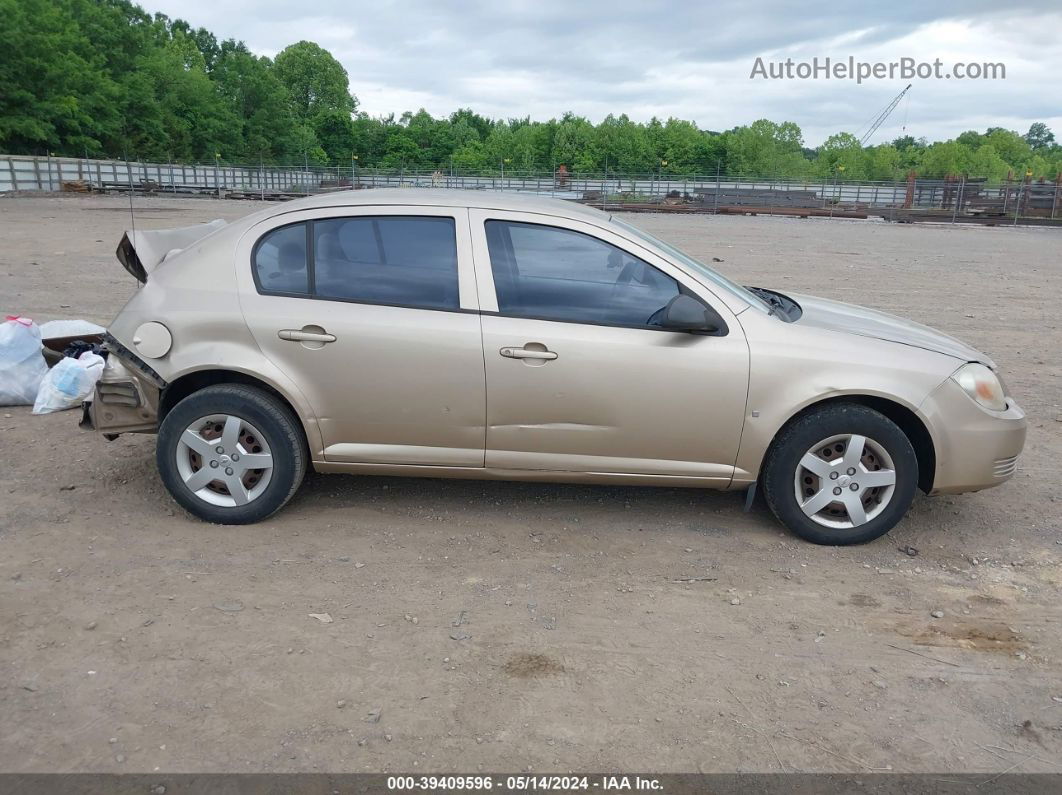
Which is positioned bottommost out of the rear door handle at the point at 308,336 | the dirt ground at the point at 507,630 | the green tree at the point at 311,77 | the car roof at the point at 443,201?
the dirt ground at the point at 507,630

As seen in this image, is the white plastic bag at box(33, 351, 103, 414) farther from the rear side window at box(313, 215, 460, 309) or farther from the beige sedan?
the rear side window at box(313, 215, 460, 309)

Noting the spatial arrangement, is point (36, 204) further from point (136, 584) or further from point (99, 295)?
point (136, 584)

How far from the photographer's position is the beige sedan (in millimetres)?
4398

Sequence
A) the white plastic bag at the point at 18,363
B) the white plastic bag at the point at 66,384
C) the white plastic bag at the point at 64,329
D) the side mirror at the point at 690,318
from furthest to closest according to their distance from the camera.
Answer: the white plastic bag at the point at 64,329, the white plastic bag at the point at 18,363, the white plastic bag at the point at 66,384, the side mirror at the point at 690,318

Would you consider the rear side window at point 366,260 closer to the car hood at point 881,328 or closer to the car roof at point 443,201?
the car roof at point 443,201

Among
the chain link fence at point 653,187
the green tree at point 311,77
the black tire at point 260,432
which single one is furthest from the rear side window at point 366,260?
the green tree at point 311,77

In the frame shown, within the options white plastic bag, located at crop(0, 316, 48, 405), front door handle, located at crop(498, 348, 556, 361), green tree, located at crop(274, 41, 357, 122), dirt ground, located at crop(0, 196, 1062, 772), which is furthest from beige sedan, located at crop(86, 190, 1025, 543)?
green tree, located at crop(274, 41, 357, 122)

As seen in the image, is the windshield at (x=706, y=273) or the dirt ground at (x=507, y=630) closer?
the dirt ground at (x=507, y=630)

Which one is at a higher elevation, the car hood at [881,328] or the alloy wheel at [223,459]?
the car hood at [881,328]

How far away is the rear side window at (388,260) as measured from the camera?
14.8 ft

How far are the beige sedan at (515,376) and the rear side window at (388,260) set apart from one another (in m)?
0.01

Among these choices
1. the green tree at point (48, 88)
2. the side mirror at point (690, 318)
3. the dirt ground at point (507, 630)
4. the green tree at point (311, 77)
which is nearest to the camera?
the dirt ground at point (507, 630)

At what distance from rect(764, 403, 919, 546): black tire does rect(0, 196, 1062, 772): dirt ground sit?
0.13m

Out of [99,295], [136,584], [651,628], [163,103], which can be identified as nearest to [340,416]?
[136,584]
